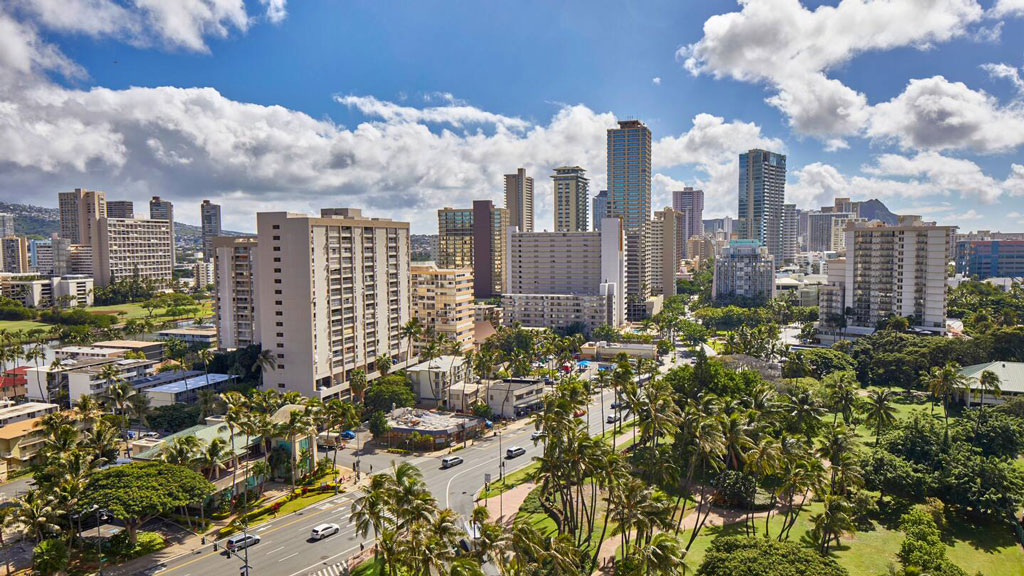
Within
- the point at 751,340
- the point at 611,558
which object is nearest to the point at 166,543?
the point at 611,558

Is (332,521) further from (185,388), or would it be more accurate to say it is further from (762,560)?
(185,388)

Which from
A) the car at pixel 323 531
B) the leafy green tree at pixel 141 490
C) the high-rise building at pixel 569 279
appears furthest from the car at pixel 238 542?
the high-rise building at pixel 569 279

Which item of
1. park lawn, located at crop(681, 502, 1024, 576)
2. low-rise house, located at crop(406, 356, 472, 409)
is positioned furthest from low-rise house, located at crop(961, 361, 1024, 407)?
low-rise house, located at crop(406, 356, 472, 409)

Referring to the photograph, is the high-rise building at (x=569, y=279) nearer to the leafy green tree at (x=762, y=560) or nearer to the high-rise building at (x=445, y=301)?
the high-rise building at (x=445, y=301)

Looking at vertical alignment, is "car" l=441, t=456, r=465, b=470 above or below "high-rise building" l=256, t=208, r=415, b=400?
below

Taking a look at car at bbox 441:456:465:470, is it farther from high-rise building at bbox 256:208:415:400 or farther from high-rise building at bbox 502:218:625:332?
high-rise building at bbox 502:218:625:332

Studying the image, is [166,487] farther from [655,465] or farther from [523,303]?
[523,303]
